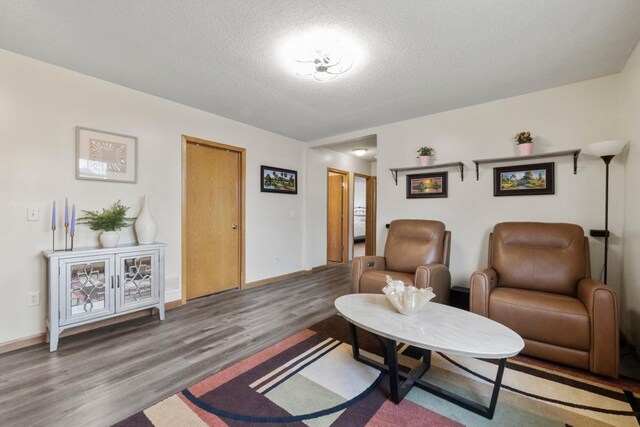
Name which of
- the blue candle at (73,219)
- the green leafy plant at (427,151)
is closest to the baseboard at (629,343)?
the green leafy plant at (427,151)

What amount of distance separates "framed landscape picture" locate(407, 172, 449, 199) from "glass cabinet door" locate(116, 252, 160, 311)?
3.09 metres

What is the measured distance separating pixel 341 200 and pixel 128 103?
13.3 feet

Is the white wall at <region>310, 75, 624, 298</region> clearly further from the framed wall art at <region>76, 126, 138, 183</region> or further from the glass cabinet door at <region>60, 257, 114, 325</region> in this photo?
the glass cabinet door at <region>60, 257, 114, 325</region>

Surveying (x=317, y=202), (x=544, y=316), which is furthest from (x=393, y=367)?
(x=317, y=202)

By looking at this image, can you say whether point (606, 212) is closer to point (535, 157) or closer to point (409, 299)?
point (535, 157)

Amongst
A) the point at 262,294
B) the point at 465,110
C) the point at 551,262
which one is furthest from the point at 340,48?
the point at 262,294

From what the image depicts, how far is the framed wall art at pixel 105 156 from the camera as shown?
2529 millimetres

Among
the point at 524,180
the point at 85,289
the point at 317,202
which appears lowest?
the point at 85,289

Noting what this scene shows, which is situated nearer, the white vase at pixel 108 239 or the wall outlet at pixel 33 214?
the wall outlet at pixel 33 214

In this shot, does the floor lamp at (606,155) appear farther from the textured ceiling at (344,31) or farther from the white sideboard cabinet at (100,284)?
the white sideboard cabinet at (100,284)

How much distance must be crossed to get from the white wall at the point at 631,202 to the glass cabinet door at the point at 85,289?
13.8 ft

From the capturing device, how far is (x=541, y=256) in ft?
7.90

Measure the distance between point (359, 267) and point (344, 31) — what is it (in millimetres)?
2140

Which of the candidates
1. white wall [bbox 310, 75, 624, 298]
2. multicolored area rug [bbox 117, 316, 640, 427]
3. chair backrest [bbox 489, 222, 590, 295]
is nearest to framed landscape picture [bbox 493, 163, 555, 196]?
white wall [bbox 310, 75, 624, 298]
